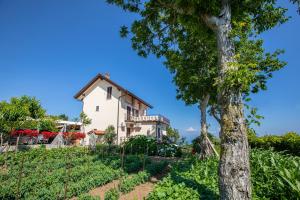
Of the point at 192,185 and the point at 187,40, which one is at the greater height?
the point at 187,40

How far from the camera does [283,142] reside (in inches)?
508

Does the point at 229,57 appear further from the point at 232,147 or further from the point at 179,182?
the point at 179,182

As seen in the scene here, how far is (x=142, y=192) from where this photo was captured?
313 inches

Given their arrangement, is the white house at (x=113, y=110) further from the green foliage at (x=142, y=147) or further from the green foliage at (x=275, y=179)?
the green foliage at (x=275, y=179)

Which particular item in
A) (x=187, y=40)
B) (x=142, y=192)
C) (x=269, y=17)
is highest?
(x=187, y=40)

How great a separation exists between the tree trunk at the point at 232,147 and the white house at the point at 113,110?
2588 cm

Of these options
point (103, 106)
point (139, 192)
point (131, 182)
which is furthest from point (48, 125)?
point (139, 192)

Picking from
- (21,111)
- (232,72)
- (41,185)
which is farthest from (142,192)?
(21,111)

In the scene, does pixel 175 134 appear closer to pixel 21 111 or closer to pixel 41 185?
pixel 21 111

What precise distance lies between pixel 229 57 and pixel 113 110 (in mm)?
26922

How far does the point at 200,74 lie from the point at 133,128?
22.6m

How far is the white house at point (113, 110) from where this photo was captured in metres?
30.4

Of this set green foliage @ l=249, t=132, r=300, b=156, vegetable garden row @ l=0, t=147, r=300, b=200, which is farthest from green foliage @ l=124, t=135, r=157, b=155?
green foliage @ l=249, t=132, r=300, b=156

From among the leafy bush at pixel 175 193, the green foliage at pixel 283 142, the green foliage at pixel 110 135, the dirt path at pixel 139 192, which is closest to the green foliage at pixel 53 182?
the dirt path at pixel 139 192
